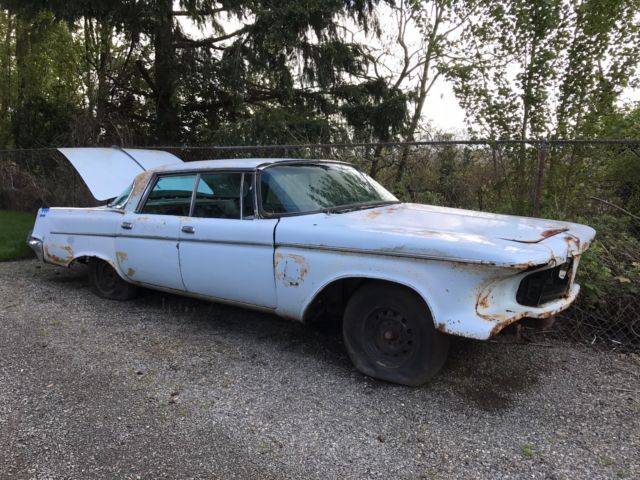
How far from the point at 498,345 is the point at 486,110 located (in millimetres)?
2957

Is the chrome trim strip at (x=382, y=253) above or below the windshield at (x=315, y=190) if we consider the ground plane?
below

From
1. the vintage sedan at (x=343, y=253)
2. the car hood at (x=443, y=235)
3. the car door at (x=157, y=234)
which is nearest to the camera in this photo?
the car hood at (x=443, y=235)

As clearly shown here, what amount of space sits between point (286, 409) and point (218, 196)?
196 cm

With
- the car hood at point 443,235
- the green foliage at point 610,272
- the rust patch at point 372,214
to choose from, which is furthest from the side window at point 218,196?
the green foliage at point 610,272

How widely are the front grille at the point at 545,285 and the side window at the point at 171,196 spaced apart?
9.50 feet

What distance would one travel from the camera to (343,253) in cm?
321

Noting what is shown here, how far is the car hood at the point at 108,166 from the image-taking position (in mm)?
5938

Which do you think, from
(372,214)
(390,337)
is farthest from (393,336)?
(372,214)

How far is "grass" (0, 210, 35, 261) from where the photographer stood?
7367mm

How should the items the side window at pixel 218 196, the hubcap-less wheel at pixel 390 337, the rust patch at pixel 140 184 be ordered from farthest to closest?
1. the rust patch at pixel 140 184
2. the side window at pixel 218 196
3. the hubcap-less wheel at pixel 390 337

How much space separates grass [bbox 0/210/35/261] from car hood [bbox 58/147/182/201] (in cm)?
214

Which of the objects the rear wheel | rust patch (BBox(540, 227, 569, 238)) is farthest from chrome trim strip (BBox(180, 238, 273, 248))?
rust patch (BBox(540, 227, 569, 238))

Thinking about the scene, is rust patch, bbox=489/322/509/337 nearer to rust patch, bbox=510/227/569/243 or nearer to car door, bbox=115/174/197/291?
rust patch, bbox=510/227/569/243

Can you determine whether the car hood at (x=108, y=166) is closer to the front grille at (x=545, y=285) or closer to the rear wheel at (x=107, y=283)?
the rear wheel at (x=107, y=283)
